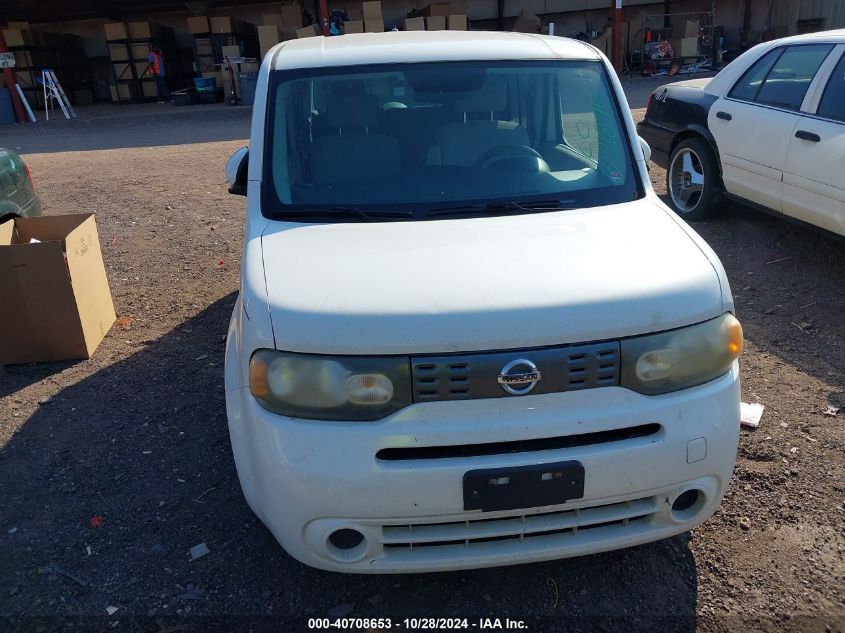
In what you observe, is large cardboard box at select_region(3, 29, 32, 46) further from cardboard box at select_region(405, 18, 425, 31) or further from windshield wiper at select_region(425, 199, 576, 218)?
windshield wiper at select_region(425, 199, 576, 218)

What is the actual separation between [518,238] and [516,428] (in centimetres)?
81

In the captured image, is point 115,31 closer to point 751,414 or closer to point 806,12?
point 806,12

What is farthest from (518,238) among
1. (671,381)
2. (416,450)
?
(416,450)

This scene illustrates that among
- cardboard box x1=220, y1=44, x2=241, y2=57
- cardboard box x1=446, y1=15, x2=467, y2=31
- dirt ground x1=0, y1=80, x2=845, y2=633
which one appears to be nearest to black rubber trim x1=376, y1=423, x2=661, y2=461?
dirt ground x1=0, y1=80, x2=845, y2=633

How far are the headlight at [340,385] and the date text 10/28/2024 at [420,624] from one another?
84 centimetres

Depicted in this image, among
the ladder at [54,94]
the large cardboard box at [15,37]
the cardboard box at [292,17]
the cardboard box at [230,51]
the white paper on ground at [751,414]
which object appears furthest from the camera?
the cardboard box at [292,17]

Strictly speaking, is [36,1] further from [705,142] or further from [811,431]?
[811,431]

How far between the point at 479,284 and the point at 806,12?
24009mm

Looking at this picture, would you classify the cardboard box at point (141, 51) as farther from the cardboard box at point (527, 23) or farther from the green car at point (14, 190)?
the green car at point (14, 190)

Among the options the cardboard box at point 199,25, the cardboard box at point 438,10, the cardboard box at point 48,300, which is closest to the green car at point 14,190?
the cardboard box at point 48,300

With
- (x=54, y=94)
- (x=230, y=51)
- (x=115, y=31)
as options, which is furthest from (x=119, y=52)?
(x=230, y=51)

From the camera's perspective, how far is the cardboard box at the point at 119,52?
79.2 feet

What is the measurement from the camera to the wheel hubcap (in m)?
6.61

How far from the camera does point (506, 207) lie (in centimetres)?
294
